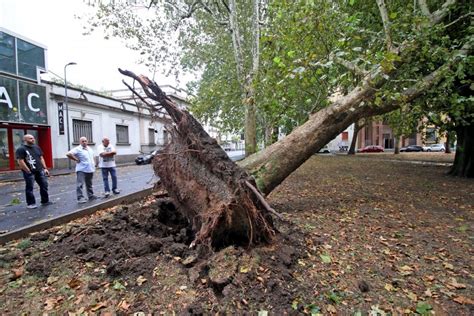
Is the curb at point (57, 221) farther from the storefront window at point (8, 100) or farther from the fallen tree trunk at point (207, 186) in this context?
the storefront window at point (8, 100)

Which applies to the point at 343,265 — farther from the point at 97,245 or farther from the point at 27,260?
the point at 27,260

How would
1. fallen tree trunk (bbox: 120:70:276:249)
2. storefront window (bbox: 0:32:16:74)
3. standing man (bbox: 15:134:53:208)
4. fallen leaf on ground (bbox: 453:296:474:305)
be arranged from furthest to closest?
storefront window (bbox: 0:32:16:74) < standing man (bbox: 15:134:53:208) < fallen tree trunk (bbox: 120:70:276:249) < fallen leaf on ground (bbox: 453:296:474:305)

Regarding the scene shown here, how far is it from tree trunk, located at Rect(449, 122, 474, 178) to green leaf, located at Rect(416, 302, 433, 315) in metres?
10.0

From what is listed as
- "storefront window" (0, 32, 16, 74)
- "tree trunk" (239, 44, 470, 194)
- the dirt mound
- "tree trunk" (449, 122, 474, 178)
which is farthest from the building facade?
"tree trunk" (449, 122, 474, 178)

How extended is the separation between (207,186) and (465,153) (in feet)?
36.8

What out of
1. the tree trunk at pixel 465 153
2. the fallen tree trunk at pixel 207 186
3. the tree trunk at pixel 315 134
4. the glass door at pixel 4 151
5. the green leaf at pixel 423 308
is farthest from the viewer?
the glass door at pixel 4 151

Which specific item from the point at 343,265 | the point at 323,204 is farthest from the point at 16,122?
the point at 343,265

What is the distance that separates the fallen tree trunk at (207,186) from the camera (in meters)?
3.28

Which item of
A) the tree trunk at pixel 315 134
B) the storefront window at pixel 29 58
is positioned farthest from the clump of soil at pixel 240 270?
the storefront window at pixel 29 58

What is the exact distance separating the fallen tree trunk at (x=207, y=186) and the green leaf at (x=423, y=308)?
1.63 metres

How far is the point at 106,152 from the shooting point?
741cm

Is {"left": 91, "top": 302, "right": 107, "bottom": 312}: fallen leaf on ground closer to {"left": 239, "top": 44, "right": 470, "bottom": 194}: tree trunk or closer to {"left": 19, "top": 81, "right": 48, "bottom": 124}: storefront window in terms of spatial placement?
{"left": 239, "top": 44, "right": 470, "bottom": 194}: tree trunk

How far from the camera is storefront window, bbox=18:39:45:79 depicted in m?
16.2

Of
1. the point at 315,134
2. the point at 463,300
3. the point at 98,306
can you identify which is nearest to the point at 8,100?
the point at 315,134
